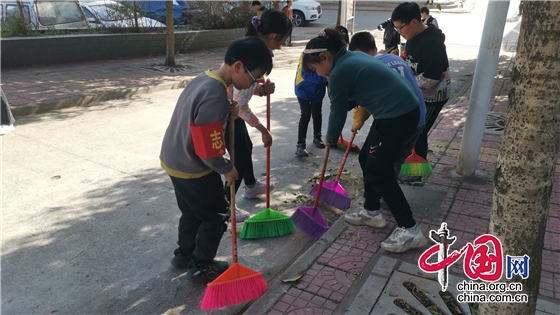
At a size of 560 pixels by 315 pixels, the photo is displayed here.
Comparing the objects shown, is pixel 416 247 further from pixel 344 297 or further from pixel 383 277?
pixel 344 297

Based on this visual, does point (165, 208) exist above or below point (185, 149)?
below

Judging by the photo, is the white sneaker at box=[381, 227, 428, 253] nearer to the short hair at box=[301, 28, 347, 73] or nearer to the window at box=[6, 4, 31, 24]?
the short hair at box=[301, 28, 347, 73]

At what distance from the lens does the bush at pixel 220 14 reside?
536 inches

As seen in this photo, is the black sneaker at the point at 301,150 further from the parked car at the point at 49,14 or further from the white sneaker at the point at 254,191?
the parked car at the point at 49,14

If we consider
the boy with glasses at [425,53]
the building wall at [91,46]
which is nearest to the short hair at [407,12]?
the boy with glasses at [425,53]

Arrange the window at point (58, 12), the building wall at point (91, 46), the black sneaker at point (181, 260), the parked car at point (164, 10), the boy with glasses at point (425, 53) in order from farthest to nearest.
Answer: the parked car at point (164, 10) < the window at point (58, 12) < the building wall at point (91, 46) < the boy with glasses at point (425, 53) < the black sneaker at point (181, 260)

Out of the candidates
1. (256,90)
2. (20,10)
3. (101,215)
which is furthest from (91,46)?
(256,90)

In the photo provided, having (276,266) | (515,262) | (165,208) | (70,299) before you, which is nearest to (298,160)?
(165,208)

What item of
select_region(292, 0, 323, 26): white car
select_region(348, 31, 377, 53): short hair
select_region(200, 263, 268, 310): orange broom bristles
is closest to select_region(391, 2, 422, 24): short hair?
select_region(348, 31, 377, 53): short hair

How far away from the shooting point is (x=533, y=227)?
187cm

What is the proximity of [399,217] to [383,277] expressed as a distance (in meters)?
0.54

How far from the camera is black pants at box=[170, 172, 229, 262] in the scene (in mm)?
2592

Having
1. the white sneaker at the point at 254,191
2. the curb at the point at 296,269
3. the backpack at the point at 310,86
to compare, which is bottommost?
the curb at the point at 296,269

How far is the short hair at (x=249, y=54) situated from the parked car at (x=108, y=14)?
1005cm
